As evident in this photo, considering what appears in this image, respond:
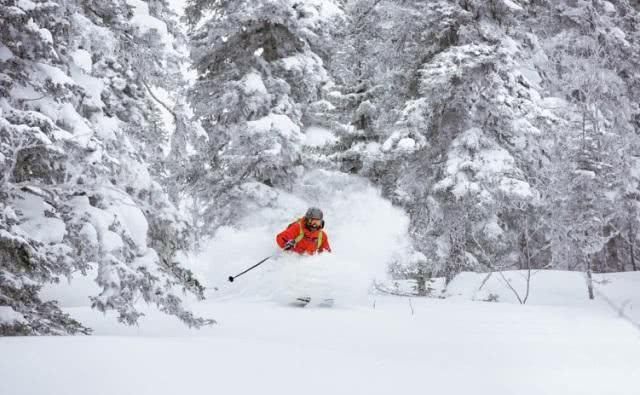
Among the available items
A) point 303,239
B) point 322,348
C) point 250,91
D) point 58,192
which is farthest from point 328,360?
point 250,91

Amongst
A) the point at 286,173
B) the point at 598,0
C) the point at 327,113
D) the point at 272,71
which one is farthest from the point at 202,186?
the point at 598,0

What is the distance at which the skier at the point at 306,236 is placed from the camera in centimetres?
992

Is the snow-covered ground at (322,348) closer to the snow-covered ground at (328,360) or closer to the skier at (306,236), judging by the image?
the snow-covered ground at (328,360)

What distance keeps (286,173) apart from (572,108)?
808 centimetres

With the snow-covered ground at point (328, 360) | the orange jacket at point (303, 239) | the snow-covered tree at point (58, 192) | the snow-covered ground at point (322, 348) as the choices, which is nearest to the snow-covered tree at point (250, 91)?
the snow-covered ground at point (322, 348)

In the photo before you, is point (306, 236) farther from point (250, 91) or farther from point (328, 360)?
point (250, 91)

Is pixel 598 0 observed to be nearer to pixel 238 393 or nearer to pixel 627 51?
pixel 627 51

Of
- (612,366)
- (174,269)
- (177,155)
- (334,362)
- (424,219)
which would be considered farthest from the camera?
(424,219)

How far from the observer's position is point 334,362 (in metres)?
4.33

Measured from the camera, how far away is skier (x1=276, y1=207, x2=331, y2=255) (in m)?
9.92

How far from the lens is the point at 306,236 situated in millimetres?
9969

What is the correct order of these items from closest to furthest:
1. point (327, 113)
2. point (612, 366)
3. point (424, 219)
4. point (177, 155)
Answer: point (612, 366), point (177, 155), point (424, 219), point (327, 113)

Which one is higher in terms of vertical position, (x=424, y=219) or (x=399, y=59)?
(x=399, y=59)

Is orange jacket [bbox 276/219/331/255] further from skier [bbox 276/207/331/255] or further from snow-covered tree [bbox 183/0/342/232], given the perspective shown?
snow-covered tree [bbox 183/0/342/232]
